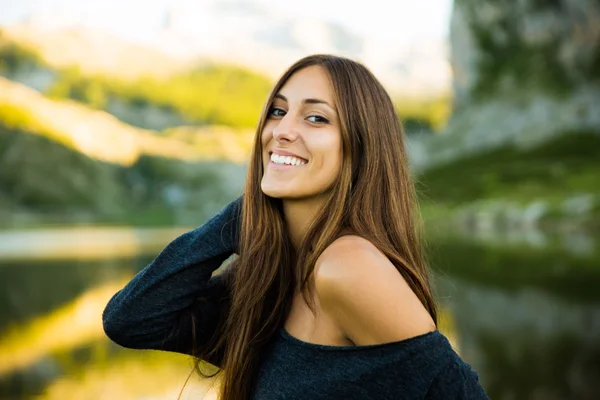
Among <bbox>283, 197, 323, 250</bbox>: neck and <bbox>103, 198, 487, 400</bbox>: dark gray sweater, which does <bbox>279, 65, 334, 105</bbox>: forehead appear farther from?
<bbox>103, 198, 487, 400</bbox>: dark gray sweater

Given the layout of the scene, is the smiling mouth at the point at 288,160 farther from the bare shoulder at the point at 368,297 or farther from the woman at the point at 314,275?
the bare shoulder at the point at 368,297

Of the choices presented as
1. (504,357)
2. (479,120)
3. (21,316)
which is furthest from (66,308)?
(479,120)

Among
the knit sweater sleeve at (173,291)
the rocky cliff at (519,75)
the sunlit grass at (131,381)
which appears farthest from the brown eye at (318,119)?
the rocky cliff at (519,75)

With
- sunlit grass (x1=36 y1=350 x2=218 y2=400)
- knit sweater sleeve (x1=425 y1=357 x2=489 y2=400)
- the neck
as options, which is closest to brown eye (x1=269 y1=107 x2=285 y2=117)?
the neck

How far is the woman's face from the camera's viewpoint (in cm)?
298

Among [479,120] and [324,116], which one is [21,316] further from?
[479,120]

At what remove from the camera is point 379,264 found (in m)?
2.43

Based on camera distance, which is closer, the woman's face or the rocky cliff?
the woman's face

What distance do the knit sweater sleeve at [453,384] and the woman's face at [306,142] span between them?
926 mm

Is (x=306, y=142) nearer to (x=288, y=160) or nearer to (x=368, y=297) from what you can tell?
(x=288, y=160)

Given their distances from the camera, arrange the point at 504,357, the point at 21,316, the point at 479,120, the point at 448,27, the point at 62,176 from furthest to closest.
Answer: the point at 62,176, the point at 448,27, the point at 479,120, the point at 21,316, the point at 504,357

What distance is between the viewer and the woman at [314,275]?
A: 7.92 feet

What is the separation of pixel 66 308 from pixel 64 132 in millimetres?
170873

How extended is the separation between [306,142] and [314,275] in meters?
0.60
